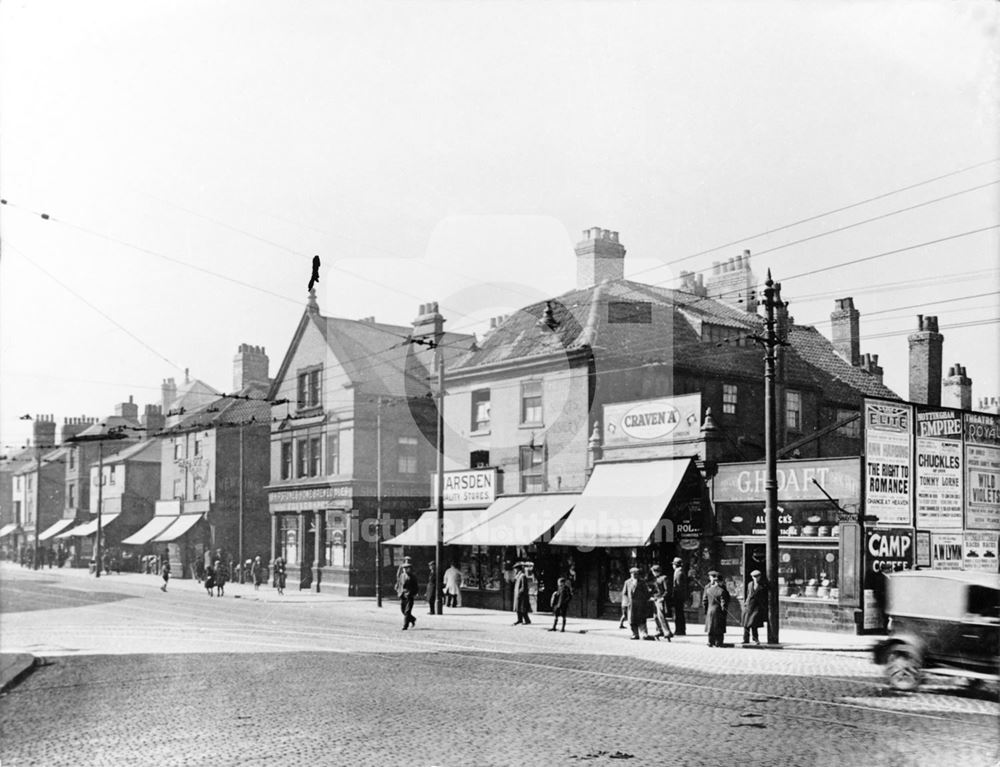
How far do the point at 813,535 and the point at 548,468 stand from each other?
9.84 meters

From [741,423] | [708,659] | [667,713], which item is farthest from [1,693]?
[741,423]

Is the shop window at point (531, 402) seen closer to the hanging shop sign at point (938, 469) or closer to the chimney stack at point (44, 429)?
the hanging shop sign at point (938, 469)

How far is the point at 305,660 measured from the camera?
57.7 feet

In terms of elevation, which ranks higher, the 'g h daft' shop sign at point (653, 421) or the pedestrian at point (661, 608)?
the 'g h daft' shop sign at point (653, 421)

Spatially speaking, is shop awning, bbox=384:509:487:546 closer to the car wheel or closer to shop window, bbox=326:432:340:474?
shop window, bbox=326:432:340:474

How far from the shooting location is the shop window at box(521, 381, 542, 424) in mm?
33156

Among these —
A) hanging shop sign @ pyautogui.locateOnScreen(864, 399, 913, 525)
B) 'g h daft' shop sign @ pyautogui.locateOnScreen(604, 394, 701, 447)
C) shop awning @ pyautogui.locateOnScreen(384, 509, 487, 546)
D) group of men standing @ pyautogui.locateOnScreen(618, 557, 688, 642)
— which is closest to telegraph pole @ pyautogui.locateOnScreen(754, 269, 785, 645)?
group of men standing @ pyautogui.locateOnScreen(618, 557, 688, 642)

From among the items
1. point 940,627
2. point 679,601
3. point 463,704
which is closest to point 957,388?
point 679,601

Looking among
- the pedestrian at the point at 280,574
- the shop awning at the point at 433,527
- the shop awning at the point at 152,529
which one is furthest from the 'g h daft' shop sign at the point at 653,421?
the shop awning at the point at 152,529

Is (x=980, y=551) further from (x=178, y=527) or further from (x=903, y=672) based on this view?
(x=178, y=527)

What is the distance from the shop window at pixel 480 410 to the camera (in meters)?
35.6

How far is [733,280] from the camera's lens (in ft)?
119

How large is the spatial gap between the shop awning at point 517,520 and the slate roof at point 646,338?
469cm

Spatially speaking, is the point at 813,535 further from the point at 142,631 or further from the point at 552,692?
the point at 142,631
